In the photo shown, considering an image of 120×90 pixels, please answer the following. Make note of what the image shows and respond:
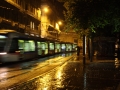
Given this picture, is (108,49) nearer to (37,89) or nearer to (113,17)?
(113,17)

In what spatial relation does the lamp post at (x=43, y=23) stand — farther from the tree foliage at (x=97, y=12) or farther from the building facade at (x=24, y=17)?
the tree foliage at (x=97, y=12)

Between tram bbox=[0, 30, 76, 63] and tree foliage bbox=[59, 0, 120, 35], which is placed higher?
tree foliage bbox=[59, 0, 120, 35]

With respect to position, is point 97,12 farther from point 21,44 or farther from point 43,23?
point 43,23

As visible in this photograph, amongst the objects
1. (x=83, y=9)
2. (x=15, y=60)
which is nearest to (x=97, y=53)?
(x=15, y=60)

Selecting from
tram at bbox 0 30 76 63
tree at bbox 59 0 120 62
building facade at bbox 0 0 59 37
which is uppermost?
building facade at bbox 0 0 59 37

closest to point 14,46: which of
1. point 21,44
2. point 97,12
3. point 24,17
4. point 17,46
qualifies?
point 17,46

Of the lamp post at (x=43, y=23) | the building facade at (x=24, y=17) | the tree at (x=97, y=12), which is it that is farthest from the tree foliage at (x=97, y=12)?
the lamp post at (x=43, y=23)

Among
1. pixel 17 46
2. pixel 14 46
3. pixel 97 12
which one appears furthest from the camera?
pixel 17 46

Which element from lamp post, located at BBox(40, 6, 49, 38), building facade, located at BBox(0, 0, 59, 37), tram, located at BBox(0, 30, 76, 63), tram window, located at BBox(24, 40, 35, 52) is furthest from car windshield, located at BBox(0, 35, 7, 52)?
lamp post, located at BBox(40, 6, 49, 38)

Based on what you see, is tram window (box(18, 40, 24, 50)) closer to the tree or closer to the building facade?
the building facade

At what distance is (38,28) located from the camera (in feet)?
242

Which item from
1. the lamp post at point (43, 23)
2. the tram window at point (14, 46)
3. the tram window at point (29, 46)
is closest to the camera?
the tram window at point (14, 46)

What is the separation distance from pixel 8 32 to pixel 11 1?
72.1ft

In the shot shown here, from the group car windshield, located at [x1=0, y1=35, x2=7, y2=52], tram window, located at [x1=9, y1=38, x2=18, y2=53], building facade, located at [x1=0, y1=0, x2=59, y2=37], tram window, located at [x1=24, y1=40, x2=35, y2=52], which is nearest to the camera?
car windshield, located at [x1=0, y1=35, x2=7, y2=52]
